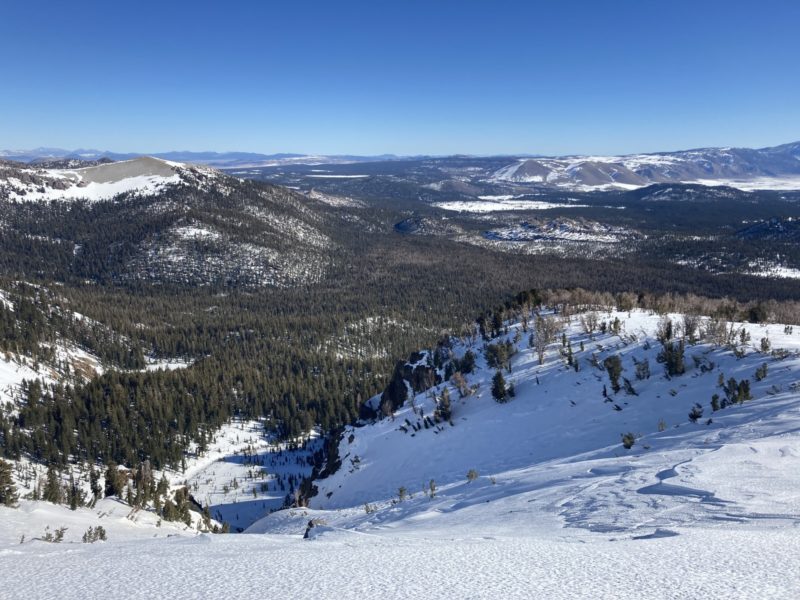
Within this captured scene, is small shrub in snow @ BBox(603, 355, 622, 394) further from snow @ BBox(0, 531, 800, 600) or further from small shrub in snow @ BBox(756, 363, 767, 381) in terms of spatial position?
snow @ BBox(0, 531, 800, 600)

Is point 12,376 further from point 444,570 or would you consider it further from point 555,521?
point 444,570

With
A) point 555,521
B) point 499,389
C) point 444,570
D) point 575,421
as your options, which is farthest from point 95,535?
point 499,389

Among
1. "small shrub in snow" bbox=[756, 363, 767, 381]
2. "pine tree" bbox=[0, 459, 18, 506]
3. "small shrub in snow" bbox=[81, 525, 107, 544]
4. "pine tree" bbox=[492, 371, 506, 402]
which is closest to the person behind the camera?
"small shrub in snow" bbox=[81, 525, 107, 544]

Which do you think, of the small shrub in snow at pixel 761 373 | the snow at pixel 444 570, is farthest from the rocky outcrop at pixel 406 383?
the snow at pixel 444 570

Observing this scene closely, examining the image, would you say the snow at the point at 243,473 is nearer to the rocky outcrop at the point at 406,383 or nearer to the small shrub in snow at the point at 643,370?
the rocky outcrop at the point at 406,383

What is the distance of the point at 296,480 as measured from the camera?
6275 centimetres

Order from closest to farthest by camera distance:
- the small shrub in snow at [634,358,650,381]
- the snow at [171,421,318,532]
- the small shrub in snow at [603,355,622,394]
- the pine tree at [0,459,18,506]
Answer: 1. the pine tree at [0,459,18,506]
2. the small shrub in snow at [603,355,622,394]
3. the small shrub in snow at [634,358,650,381]
4. the snow at [171,421,318,532]

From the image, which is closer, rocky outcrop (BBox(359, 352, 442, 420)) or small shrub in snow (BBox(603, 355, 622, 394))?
small shrub in snow (BBox(603, 355, 622, 394))

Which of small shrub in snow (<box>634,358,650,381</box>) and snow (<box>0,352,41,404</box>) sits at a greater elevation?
small shrub in snow (<box>634,358,650,381</box>)

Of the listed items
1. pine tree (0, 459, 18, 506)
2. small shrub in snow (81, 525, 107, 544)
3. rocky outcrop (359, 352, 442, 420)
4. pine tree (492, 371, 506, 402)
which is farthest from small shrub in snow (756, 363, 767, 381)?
pine tree (0, 459, 18, 506)

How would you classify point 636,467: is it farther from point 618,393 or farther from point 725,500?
point 618,393

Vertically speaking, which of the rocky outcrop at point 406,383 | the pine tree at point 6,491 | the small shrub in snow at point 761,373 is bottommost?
the rocky outcrop at point 406,383

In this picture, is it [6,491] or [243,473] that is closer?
[6,491]

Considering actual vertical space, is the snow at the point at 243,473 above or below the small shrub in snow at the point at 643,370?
below
